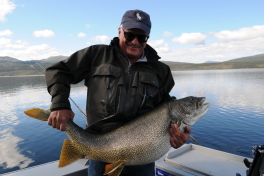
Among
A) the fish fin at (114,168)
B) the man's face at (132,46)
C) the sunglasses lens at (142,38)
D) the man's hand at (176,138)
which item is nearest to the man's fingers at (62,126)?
the fish fin at (114,168)

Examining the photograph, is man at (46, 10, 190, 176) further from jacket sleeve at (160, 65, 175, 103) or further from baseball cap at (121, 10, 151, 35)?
jacket sleeve at (160, 65, 175, 103)

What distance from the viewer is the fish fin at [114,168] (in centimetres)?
293

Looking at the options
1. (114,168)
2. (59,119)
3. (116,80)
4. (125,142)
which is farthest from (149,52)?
(114,168)

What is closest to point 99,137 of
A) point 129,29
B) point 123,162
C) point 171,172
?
point 123,162

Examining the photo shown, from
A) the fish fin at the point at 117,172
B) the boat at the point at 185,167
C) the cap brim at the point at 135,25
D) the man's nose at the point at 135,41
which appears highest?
the cap brim at the point at 135,25

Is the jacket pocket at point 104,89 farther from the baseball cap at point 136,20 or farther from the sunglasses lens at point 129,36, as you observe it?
the baseball cap at point 136,20

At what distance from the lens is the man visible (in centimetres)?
305

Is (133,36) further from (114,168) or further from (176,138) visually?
(114,168)

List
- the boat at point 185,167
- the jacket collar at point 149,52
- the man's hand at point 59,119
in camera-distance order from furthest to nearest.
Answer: the boat at point 185,167
the jacket collar at point 149,52
the man's hand at point 59,119

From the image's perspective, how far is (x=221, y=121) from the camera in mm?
18703

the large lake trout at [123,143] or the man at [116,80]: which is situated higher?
the man at [116,80]

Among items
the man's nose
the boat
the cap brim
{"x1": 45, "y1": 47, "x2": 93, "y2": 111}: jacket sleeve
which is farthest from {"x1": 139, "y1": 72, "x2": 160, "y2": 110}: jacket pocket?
the boat

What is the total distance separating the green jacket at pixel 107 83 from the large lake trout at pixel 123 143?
0.16 meters

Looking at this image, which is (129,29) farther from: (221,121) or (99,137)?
(221,121)
